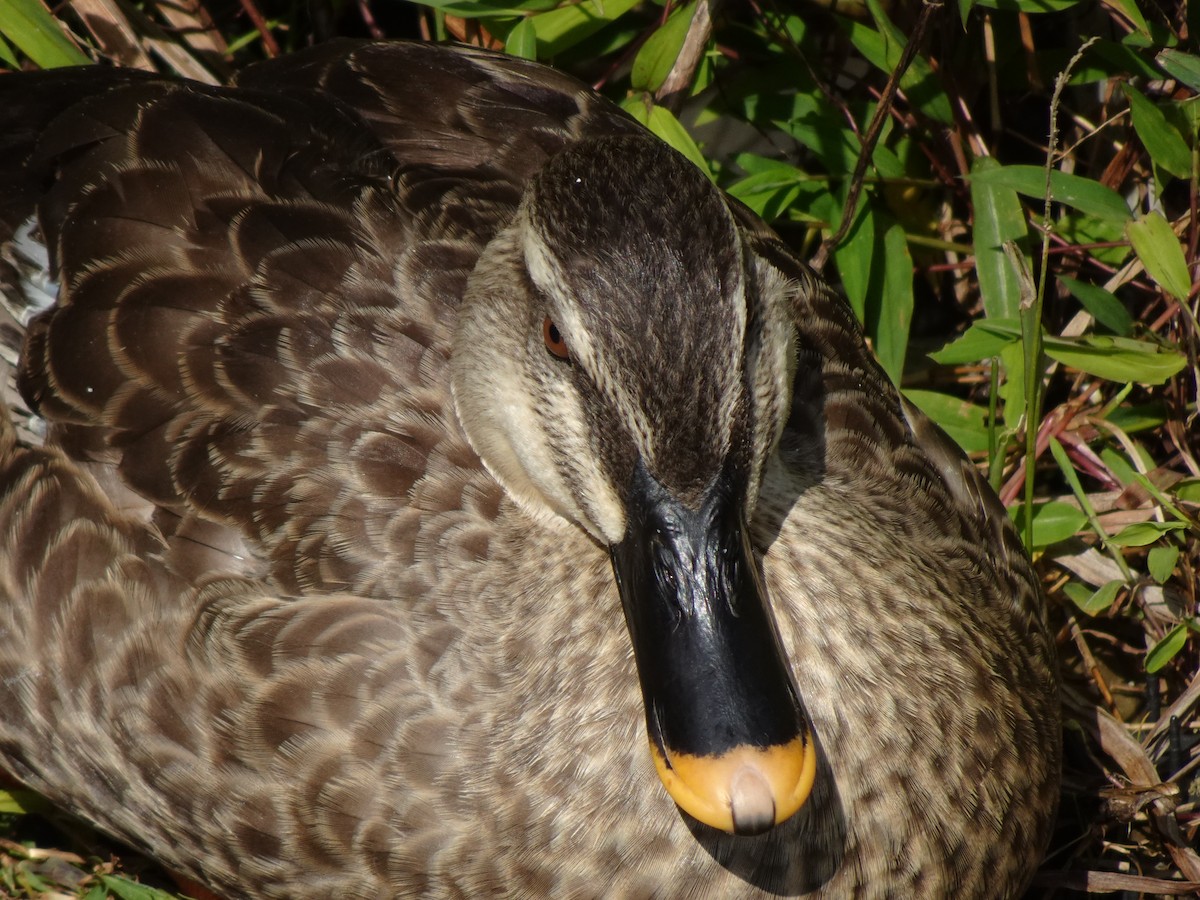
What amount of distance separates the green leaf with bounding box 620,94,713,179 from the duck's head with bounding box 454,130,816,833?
3.21ft

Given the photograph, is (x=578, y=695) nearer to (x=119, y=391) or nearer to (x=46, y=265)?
(x=119, y=391)

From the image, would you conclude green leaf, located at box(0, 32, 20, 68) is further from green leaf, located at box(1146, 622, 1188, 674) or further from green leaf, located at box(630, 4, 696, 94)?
green leaf, located at box(1146, 622, 1188, 674)

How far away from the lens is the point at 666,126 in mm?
3307

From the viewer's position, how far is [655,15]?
138 inches

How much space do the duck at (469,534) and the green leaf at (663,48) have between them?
15.0 inches

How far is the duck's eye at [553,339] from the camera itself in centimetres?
230

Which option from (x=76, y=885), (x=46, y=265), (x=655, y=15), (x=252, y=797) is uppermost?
(x=655, y=15)

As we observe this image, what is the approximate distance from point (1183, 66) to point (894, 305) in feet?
2.59

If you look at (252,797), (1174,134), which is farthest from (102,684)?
(1174,134)

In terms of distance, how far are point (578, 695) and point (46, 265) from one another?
4.57 feet

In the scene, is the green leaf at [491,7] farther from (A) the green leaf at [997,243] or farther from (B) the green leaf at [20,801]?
(B) the green leaf at [20,801]

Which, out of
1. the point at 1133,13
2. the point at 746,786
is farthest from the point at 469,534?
the point at 1133,13

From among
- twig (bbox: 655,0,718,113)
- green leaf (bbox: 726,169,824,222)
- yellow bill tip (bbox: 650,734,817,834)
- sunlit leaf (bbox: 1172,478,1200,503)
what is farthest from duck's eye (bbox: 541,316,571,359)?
sunlit leaf (bbox: 1172,478,1200,503)

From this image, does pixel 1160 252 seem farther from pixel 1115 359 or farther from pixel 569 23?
pixel 569 23
